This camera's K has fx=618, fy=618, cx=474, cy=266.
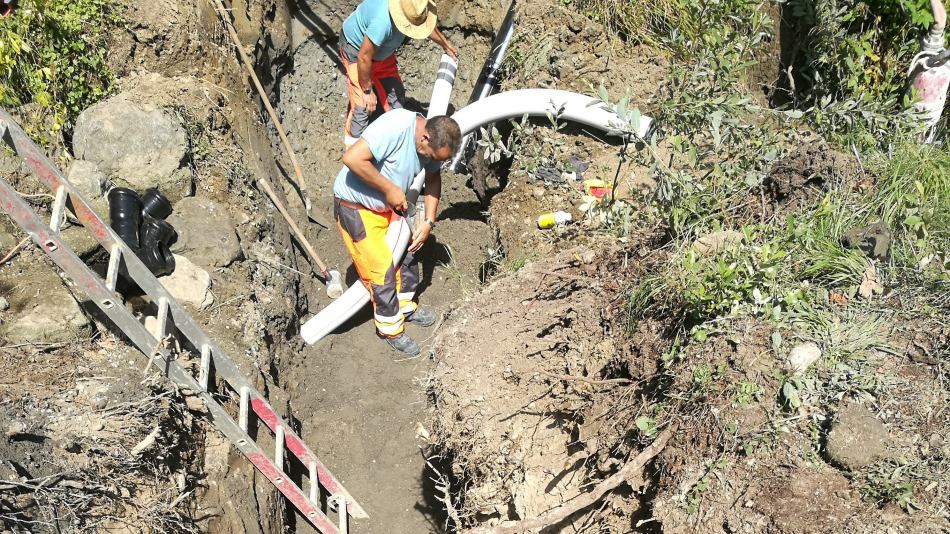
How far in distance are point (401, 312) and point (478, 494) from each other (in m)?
1.59

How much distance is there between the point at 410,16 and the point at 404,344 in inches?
84.6

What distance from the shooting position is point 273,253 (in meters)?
4.11

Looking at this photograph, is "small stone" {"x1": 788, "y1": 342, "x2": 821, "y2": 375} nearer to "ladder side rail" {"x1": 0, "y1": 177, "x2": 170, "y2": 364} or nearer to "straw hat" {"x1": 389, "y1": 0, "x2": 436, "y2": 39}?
"ladder side rail" {"x1": 0, "y1": 177, "x2": 170, "y2": 364}

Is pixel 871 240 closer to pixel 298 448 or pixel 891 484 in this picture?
pixel 891 484

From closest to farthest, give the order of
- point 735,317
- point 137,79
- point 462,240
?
point 735,317, point 137,79, point 462,240

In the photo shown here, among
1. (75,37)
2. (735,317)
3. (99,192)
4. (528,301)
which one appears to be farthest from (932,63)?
(75,37)

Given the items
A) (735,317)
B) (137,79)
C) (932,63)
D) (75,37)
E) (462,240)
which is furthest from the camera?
(462,240)

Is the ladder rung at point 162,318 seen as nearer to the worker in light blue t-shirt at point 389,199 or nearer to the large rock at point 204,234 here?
the large rock at point 204,234

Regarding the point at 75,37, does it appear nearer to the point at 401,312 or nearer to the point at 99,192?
the point at 99,192

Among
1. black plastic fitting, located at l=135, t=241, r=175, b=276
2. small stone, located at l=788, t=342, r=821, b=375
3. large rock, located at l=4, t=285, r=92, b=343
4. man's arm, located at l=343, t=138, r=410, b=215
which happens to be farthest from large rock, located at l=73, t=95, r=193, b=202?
small stone, located at l=788, t=342, r=821, b=375

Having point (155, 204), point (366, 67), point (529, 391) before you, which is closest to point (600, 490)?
point (529, 391)

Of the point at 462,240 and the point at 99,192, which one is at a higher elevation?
the point at 99,192

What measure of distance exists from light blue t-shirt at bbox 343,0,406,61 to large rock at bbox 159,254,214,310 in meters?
1.79

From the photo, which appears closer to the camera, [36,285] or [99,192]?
[36,285]
